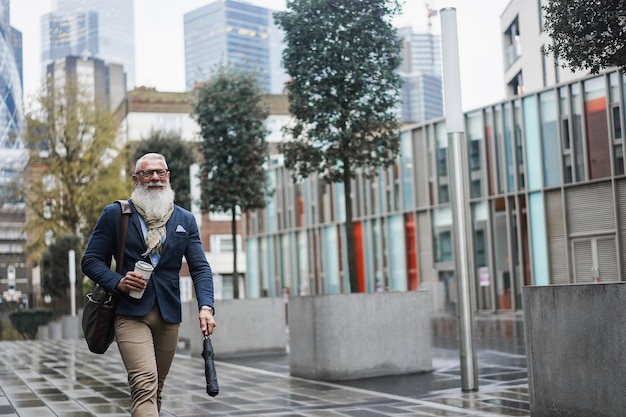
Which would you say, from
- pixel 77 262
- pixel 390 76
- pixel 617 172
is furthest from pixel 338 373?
pixel 77 262

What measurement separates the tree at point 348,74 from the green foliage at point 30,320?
26.7m

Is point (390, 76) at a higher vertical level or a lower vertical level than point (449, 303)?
higher

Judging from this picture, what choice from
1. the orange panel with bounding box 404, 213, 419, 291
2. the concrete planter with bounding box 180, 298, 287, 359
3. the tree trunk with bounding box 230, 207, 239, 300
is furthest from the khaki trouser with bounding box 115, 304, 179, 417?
the orange panel with bounding box 404, 213, 419, 291

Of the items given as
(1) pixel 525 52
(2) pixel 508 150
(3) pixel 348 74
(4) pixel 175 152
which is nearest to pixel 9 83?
(4) pixel 175 152

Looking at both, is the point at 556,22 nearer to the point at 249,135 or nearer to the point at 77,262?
the point at 249,135

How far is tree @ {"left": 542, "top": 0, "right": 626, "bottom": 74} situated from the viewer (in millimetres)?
8180

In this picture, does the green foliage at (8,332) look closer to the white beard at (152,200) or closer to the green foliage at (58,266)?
the green foliage at (58,266)

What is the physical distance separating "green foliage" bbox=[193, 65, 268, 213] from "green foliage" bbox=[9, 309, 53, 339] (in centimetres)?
2068

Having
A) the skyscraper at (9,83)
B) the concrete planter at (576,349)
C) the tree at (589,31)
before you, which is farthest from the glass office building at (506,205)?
the concrete planter at (576,349)

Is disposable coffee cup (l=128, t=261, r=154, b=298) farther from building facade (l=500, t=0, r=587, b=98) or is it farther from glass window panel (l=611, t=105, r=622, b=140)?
building facade (l=500, t=0, r=587, b=98)

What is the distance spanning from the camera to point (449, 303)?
3778 centimetres

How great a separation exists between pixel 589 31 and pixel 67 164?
31.5 meters

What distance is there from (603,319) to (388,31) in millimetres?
8211

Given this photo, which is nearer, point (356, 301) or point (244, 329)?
point (356, 301)
